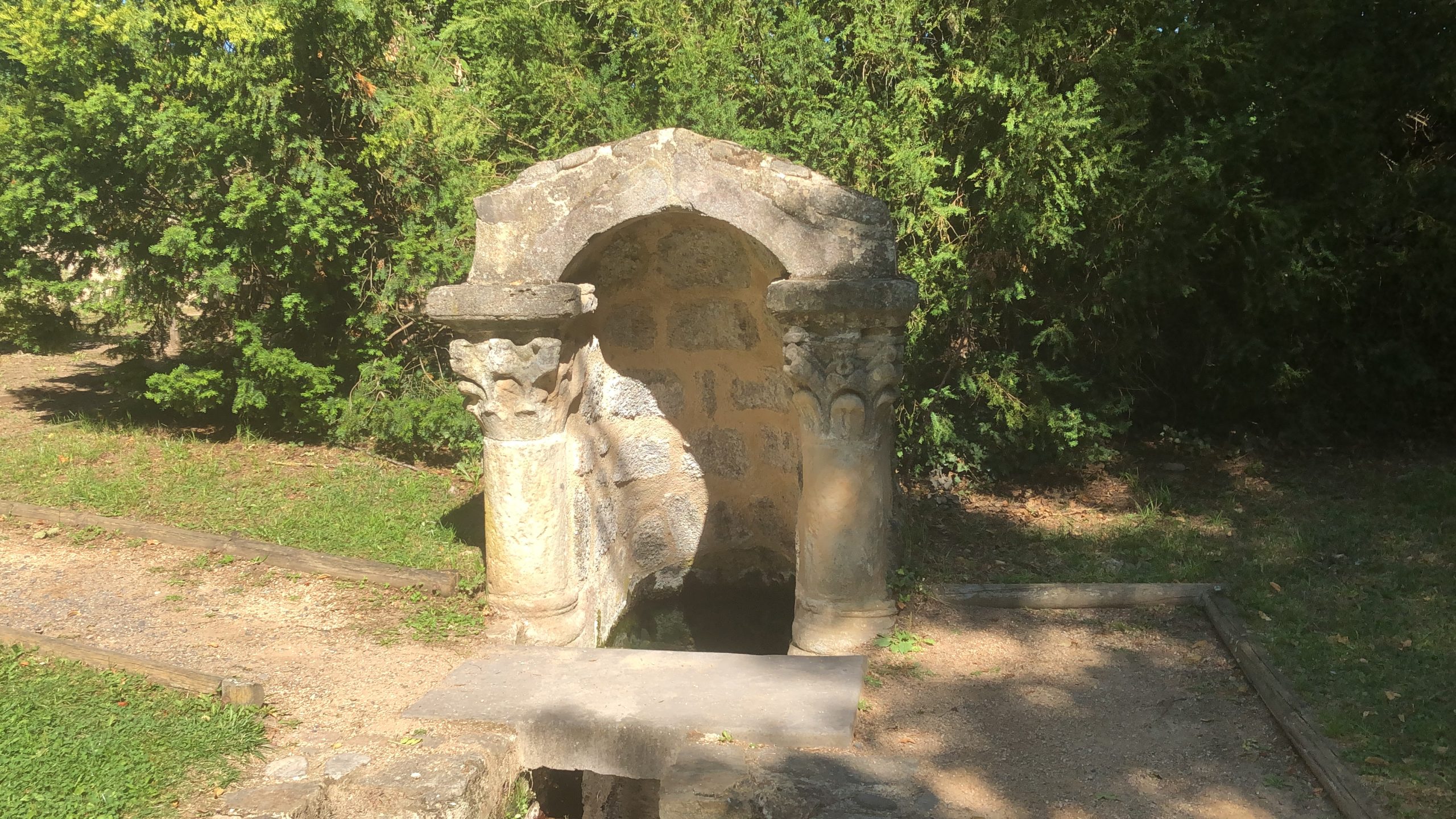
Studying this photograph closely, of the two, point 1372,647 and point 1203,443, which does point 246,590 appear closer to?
point 1372,647

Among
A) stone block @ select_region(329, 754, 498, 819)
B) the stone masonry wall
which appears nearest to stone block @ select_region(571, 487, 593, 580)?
the stone masonry wall

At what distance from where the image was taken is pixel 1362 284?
8625mm

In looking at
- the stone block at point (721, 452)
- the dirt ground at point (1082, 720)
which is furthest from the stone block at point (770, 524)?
the dirt ground at point (1082, 720)

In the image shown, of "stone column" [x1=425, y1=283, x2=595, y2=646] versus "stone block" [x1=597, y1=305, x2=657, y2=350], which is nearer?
"stone column" [x1=425, y1=283, x2=595, y2=646]

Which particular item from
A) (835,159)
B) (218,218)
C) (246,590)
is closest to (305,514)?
(246,590)

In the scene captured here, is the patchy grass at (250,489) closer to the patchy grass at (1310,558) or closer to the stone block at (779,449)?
the stone block at (779,449)

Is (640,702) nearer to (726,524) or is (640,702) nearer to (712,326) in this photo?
(726,524)

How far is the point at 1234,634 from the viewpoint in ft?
17.5

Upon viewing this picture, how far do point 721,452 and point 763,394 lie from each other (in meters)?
0.51

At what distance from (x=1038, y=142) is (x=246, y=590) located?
600cm

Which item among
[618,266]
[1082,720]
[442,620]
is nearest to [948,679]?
[1082,720]

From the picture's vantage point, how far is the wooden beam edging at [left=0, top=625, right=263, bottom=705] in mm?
4359

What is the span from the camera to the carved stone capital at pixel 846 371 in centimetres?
511

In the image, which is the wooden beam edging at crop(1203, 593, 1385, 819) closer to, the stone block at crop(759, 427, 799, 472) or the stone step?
the stone step
